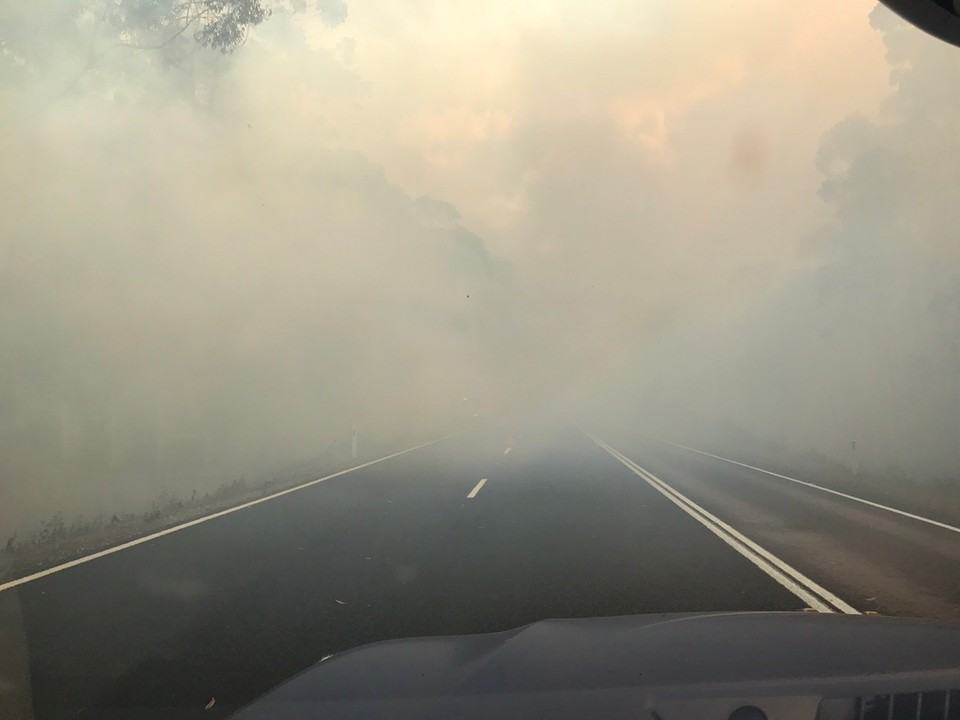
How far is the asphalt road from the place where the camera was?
431cm

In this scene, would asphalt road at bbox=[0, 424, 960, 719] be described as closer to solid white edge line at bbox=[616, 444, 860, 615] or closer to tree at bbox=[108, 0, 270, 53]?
solid white edge line at bbox=[616, 444, 860, 615]

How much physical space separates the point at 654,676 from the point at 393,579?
3942 mm

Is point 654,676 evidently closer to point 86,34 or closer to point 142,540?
point 142,540

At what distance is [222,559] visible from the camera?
7.29 metres

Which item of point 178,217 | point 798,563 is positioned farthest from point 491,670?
point 178,217

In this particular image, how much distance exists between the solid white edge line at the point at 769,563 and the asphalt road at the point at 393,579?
9 cm

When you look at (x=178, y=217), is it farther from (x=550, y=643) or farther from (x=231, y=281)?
(x=550, y=643)

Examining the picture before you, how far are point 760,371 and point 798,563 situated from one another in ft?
204

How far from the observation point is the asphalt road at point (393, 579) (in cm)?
431

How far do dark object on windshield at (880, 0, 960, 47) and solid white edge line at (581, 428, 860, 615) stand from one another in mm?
4321

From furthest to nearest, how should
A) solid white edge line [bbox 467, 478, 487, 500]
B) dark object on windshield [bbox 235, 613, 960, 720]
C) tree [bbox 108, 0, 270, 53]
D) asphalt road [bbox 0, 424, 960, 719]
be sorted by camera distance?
tree [bbox 108, 0, 270, 53] → solid white edge line [bbox 467, 478, 487, 500] → asphalt road [bbox 0, 424, 960, 719] → dark object on windshield [bbox 235, 613, 960, 720]

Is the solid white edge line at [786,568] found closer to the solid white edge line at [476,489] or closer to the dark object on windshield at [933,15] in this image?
the solid white edge line at [476,489]

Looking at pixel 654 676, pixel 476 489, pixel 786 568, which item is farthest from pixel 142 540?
pixel 786 568

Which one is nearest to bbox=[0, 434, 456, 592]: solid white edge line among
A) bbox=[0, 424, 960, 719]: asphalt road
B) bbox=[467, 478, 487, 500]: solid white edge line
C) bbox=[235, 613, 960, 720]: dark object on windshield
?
bbox=[0, 424, 960, 719]: asphalt road
